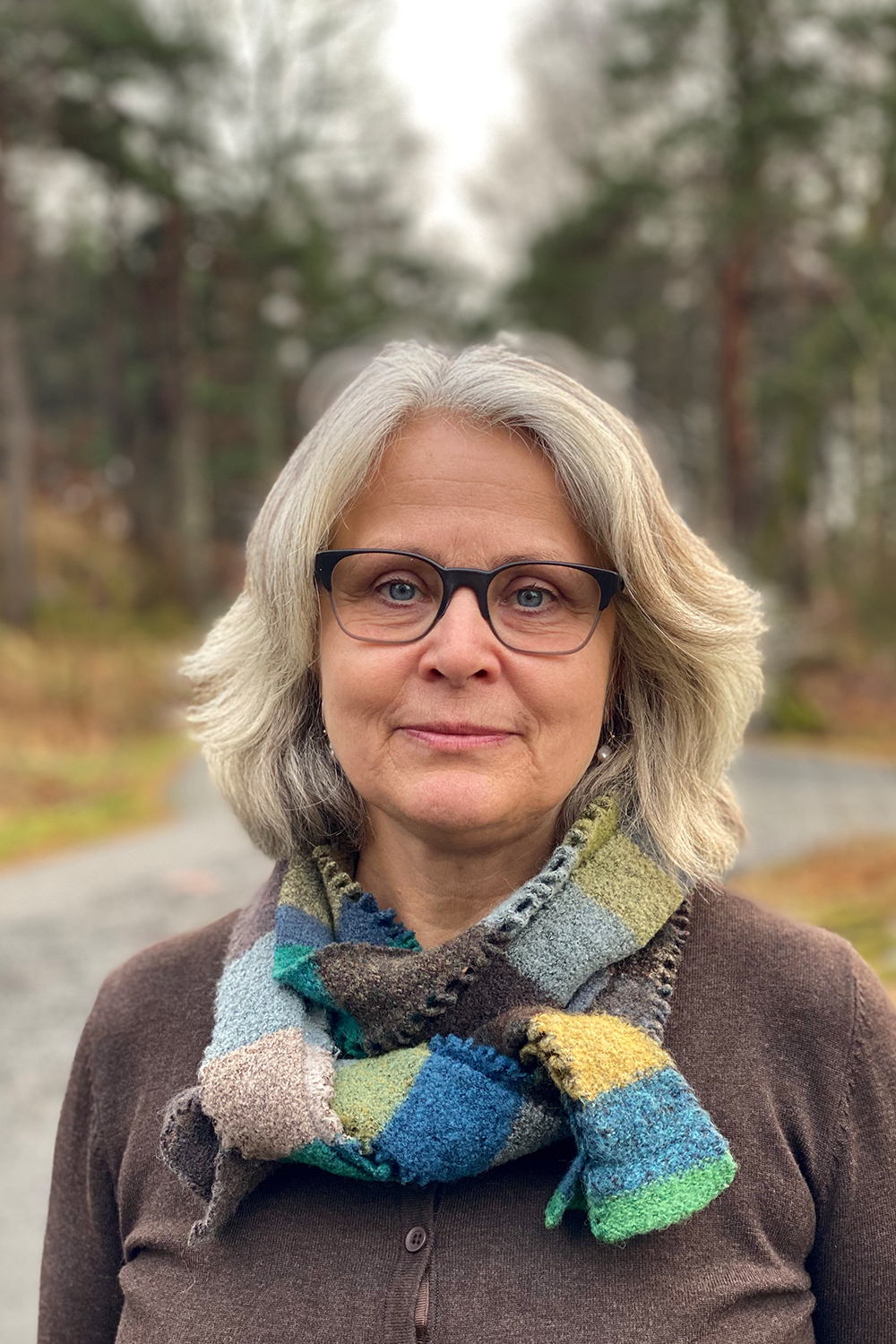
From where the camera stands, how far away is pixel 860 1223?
1.49 m

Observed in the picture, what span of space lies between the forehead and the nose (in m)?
0.07

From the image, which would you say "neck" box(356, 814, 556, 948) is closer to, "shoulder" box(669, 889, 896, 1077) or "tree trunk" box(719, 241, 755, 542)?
"shoulder" box(669, 889, 896, 1077)

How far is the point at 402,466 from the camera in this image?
1684 millimetres

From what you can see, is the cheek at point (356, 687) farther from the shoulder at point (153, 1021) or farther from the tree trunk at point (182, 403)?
the tree trunk at point (182, 403)

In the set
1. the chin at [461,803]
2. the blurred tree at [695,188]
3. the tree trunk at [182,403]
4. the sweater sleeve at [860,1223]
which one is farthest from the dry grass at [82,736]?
the blurred tree at [695,188]

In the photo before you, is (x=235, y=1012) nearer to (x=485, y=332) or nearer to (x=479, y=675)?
(x=479, y=675)

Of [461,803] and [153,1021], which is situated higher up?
[461,803]

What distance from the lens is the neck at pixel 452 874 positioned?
1712 millimetres

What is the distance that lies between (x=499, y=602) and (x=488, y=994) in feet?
1.67

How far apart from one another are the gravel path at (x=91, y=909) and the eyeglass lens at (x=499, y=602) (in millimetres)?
2876

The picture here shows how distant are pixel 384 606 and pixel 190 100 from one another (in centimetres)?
1826

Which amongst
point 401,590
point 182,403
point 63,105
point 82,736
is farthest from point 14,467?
point 401,590

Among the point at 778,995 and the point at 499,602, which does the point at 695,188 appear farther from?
the point at 778,995

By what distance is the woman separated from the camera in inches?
56.3
